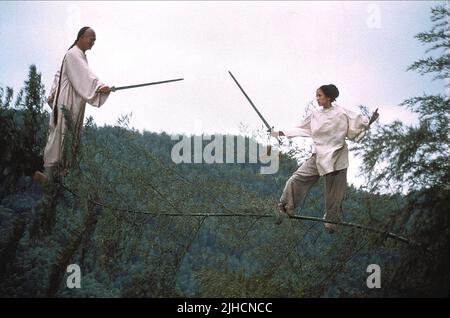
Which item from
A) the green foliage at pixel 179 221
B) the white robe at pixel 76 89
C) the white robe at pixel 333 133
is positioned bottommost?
the green foliage at pixel 179 221

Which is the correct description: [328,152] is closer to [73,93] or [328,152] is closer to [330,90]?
[330,90]

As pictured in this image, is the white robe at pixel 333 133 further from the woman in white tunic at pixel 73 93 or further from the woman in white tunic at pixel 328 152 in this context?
the woman in white tunic at pixel 73 93

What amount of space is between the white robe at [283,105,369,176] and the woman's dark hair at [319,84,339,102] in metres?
0.10

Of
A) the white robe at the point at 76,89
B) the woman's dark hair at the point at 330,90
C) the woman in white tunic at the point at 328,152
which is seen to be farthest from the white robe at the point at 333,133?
the white robe at the point at 76,89

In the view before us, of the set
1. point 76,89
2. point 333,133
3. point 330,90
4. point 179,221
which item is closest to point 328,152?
point 333,133

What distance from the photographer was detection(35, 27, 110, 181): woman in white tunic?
19.5ft

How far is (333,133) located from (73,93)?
→ 2.39 meters

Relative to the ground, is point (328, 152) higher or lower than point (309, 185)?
higher

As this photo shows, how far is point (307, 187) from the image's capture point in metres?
6.49

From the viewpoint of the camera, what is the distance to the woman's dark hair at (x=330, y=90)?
6.41 m

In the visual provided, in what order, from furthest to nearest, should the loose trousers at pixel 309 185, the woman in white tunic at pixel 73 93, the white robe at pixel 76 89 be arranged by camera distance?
the loose trousers at pixel 309 185, the white robe at pixel 76 89, the woman in white tunic at pixel 73 93

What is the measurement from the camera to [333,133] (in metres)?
6.35

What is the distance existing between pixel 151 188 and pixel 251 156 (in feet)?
3.52

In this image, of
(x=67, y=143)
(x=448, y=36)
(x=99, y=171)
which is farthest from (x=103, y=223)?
(x=448, y=36)
